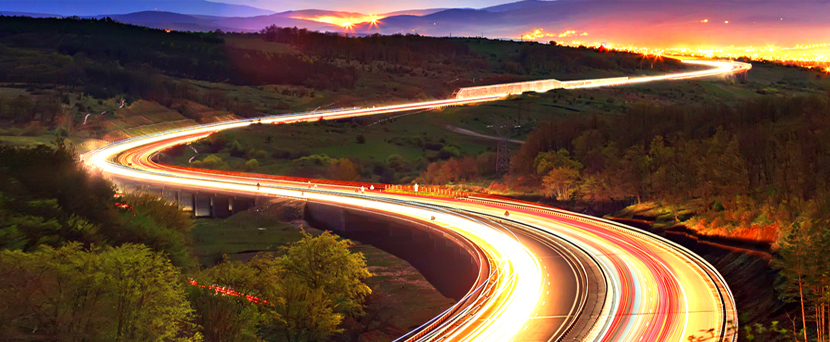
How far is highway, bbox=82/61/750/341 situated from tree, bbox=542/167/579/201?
4825mm

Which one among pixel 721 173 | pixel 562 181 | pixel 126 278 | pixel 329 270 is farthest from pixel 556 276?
pixel 562 181

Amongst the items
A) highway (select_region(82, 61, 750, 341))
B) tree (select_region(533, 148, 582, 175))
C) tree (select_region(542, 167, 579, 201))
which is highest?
tree (select_region(533, 148, 582, 175))

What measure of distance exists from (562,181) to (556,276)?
31308 mm

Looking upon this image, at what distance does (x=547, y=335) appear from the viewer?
3369 cm

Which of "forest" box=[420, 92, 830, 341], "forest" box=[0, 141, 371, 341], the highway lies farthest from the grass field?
"forest" box=[420, 92, 830, 341]

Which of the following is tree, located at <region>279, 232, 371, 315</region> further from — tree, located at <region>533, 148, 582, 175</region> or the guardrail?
tree, located at <region>533, 148, 582, 175</region>

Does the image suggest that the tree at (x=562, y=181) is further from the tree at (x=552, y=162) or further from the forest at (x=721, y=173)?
the tree at (x=552, y=162)

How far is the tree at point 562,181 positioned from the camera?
74500 mm

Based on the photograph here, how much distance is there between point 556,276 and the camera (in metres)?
44.6

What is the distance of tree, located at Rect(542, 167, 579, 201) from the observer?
7450 centimetres

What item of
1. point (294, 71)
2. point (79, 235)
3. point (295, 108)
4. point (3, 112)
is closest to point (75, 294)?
point (79, 235)

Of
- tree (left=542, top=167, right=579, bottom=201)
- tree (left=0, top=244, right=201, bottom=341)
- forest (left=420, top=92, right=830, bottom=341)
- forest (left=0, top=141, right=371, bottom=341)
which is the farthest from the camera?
tree (left=542, top=167, right=579, bottom=201)

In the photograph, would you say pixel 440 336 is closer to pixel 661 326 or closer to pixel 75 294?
pixel 661 326

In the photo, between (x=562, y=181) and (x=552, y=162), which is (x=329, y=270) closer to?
(x=562, y=181)
